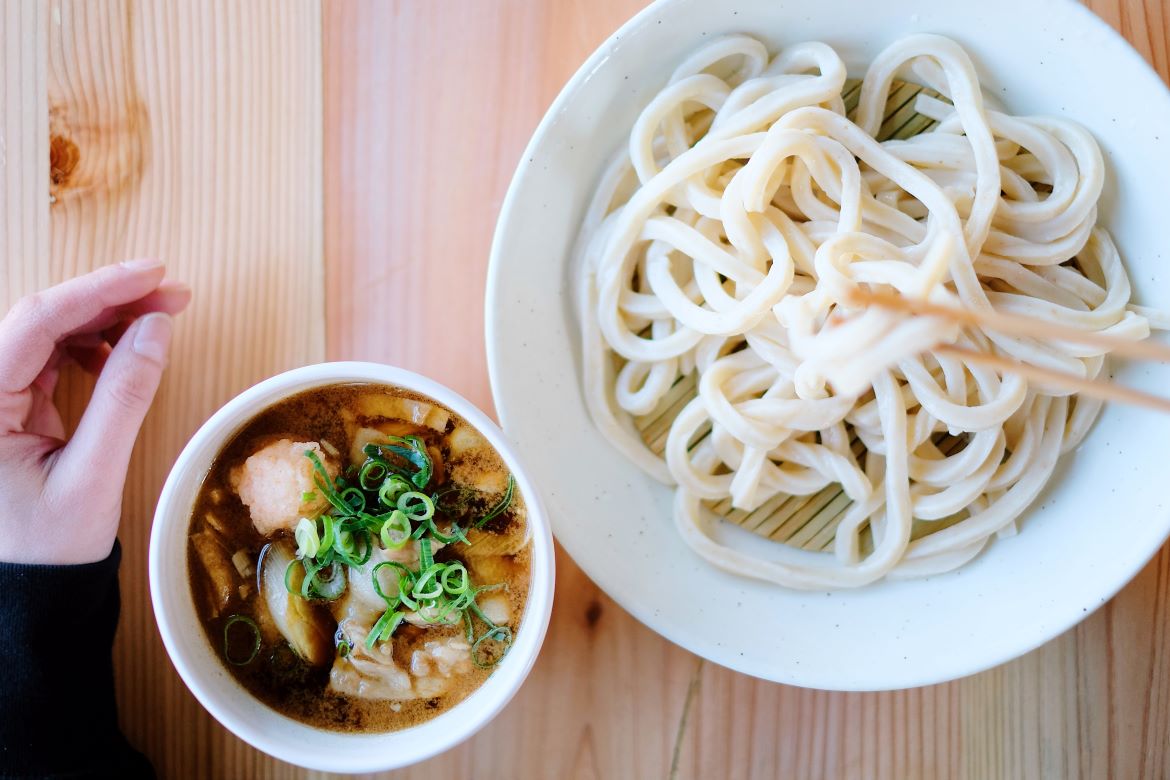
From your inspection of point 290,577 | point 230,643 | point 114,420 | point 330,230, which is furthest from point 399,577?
point 330,230

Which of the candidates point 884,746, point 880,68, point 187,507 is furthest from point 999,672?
point 187,507

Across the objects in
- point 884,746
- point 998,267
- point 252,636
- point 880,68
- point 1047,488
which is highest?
point 880,68

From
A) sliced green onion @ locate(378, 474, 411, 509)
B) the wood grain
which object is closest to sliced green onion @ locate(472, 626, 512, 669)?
sliced green onion @ locate(378, 474, 411, 509)

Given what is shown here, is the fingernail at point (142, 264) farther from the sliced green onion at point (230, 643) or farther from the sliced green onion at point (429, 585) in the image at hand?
the sliced green onion at point (429, 585)

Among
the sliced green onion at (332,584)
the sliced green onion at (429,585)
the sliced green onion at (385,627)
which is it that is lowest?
the sliced green onion at (385,627)

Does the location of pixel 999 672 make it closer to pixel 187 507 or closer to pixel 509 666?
pixel 509 666

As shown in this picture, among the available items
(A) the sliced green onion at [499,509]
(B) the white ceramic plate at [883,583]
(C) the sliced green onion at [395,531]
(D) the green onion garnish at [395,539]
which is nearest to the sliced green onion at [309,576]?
(D) the green onion garnish at [395,539]
